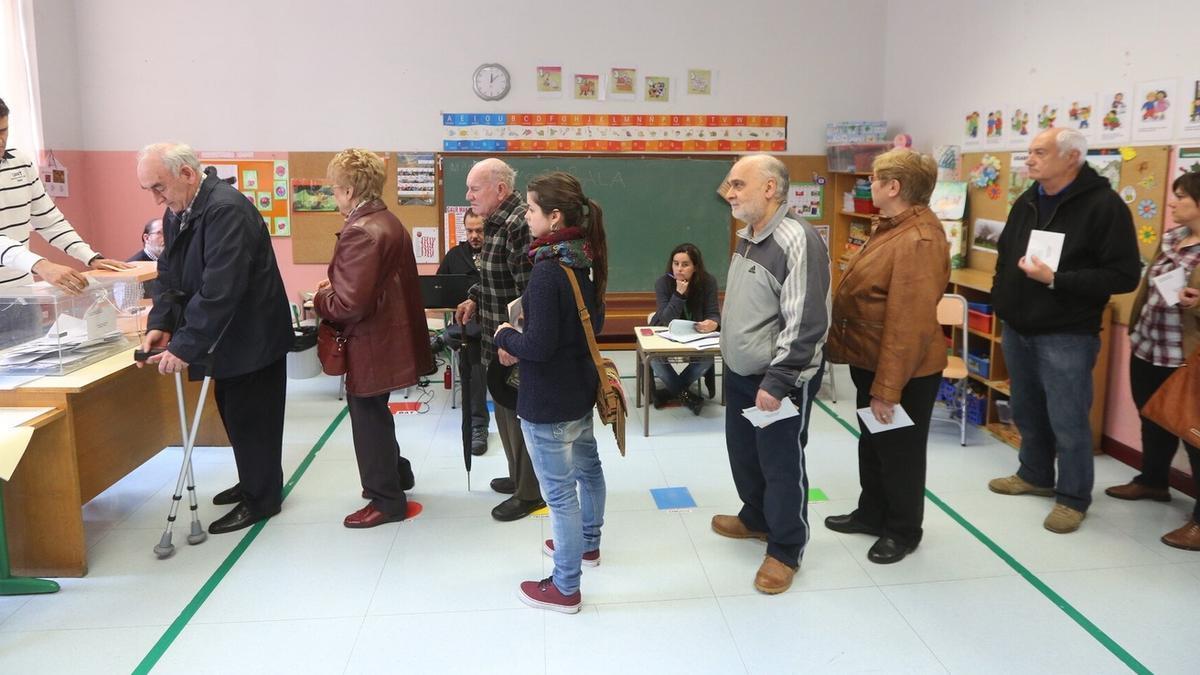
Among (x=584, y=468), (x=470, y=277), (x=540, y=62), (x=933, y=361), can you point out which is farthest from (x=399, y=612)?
(x=540, y=62)

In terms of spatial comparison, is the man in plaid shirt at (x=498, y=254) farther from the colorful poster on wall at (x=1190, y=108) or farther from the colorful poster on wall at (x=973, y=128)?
the colorful poster on wall at (x=973, y=128)

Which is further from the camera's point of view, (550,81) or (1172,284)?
(550,81)

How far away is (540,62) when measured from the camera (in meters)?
6.61

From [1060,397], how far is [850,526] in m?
1.04

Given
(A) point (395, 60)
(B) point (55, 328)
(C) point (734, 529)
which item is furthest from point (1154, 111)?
(A) point (395, 60)

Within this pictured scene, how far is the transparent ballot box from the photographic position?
3115 millimetres

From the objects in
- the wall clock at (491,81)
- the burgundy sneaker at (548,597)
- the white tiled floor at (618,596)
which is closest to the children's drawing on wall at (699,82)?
the wall clock at (491,81)

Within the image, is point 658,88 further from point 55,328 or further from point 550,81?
point 55,328

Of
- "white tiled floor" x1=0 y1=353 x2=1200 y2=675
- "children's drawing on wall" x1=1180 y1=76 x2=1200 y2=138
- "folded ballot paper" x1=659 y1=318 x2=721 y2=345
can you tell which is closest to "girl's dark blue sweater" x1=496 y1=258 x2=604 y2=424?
"white tiled floor" x1=0 y1=353 x2=1200 y2=675

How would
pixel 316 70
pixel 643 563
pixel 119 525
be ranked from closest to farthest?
pixel 643 563 → pixel 119 525 → pixel 316 70

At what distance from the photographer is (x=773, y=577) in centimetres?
295

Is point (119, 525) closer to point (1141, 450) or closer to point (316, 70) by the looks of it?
Result: point (316, 70)

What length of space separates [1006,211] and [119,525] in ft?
16.7

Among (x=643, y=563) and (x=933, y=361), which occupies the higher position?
(x=933, y=361)
